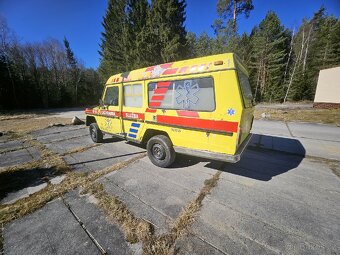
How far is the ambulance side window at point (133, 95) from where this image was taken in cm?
457

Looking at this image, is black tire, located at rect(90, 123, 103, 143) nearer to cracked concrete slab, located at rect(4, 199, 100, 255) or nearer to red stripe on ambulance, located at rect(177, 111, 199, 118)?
cracked concrete slab, located at rect(4, 199, 100, 255)

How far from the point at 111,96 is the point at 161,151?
9.40ft

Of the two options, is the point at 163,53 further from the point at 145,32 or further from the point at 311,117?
the point at 311,117

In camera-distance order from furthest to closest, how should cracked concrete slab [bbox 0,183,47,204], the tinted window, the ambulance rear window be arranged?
the tinted window < the ambulance rear window < cracked concrete slab [bbox 0,183,47,204]

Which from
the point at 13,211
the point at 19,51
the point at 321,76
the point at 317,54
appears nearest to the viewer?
the point at 13,211

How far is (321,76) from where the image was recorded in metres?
16.5

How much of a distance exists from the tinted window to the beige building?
65.7ft

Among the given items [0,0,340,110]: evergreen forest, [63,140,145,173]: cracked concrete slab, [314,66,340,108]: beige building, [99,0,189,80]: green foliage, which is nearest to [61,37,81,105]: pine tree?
[0,0,340,110]: evergreen forest

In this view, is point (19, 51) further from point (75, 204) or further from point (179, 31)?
point (75, 204)

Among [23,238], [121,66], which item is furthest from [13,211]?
[121,66]

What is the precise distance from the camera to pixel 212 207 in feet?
9.19

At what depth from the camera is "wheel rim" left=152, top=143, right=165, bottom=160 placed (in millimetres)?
4204

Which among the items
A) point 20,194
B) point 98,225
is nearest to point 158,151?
point 98,225

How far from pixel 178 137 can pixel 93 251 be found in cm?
256
